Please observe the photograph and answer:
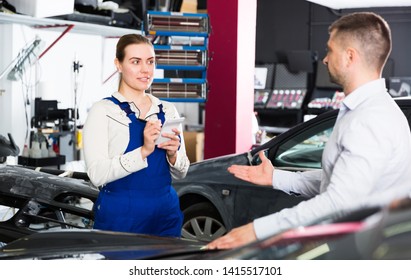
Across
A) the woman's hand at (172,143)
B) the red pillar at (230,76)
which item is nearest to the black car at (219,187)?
the woman's hand at (172,143)

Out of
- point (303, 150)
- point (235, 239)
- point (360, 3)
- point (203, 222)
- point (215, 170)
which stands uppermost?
point (360, 3)

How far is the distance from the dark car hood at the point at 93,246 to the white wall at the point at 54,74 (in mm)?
6837

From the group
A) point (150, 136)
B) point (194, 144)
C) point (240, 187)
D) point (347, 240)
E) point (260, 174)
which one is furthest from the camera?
point (194, 144)

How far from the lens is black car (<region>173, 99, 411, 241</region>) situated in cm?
452

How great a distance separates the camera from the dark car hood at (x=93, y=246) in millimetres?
2094

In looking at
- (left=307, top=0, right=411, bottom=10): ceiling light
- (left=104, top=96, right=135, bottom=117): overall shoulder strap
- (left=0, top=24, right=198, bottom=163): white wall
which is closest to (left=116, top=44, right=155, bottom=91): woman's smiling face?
(left=104, top=96, right=135, bottom=117): overall shoulder strap

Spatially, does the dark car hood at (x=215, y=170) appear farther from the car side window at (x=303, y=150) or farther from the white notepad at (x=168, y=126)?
the white notepad at (x=168, y=126)

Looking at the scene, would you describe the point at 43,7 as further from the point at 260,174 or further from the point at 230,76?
the point at 260,174

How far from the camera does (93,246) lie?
7.22 feet

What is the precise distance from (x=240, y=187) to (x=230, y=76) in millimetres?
3092

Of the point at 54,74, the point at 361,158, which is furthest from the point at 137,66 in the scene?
the point at 54,74

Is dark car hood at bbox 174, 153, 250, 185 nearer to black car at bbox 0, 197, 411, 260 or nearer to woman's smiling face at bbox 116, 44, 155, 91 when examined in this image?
woman's smiling face at bbox 116, 44, 155, 91

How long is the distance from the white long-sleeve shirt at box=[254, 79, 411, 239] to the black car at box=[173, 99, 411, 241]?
2.20m

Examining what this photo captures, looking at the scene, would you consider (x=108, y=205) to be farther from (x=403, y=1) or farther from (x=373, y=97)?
(x=403, y=1)
